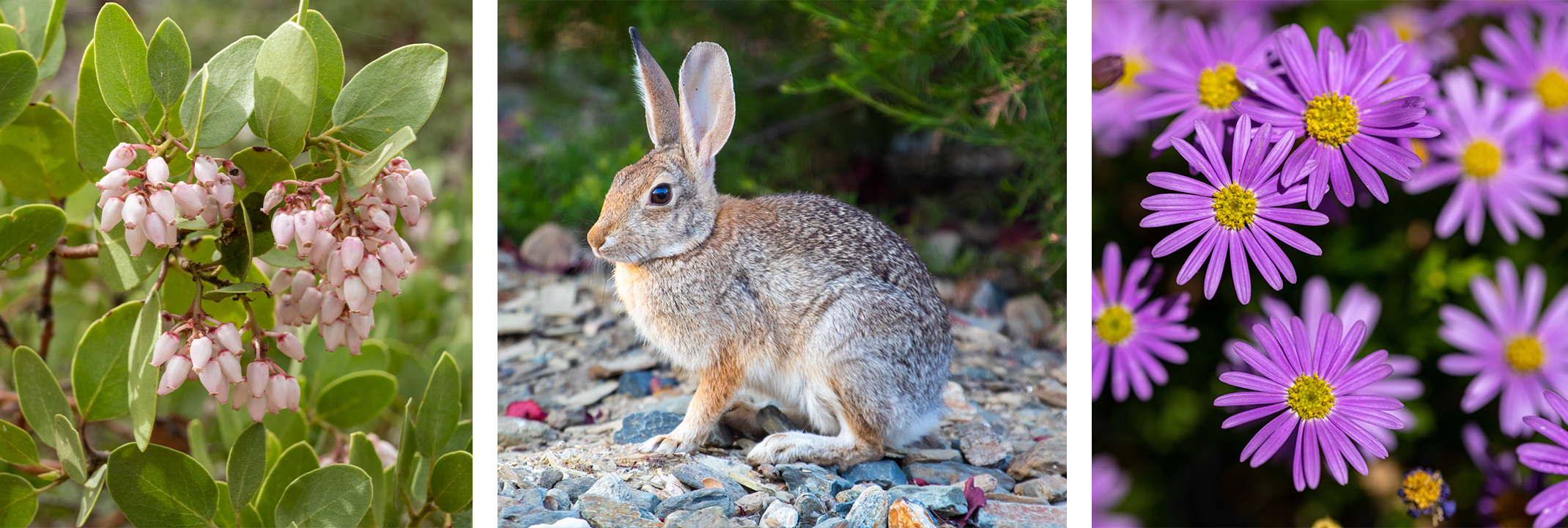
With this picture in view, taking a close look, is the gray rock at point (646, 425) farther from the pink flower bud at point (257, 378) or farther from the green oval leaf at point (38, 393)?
the green oval leaf at point (38, 393)

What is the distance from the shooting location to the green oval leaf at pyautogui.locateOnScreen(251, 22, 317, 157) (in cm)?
51

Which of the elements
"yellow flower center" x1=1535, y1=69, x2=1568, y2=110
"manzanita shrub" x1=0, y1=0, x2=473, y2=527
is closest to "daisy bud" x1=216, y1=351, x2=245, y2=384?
"manzanita shrub" x1=0, y1=0, x2=473, y2=527

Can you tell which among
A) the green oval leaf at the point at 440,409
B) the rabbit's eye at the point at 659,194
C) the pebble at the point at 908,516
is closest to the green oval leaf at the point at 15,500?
the green oval leaf at the point at 440,409

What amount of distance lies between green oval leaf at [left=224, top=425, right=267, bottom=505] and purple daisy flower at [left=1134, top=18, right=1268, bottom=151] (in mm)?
659

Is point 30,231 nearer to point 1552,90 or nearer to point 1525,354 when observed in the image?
point 1525,354

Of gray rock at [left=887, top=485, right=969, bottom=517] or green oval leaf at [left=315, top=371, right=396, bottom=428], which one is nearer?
gray rock at [left=887, top=485, right=969, bottom=517]

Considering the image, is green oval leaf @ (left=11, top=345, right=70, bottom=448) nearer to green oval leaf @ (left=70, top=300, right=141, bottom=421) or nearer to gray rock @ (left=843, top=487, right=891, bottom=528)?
green oval leaf @ (left=70, top=300, right=141, bottom=421)

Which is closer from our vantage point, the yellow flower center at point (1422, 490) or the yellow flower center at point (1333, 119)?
the yellow flower center at point (1333, 119)

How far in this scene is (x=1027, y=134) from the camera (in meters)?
0.84

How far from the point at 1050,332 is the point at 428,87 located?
1.82 feet

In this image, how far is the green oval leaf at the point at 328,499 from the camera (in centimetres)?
59

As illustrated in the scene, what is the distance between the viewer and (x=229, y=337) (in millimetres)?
518

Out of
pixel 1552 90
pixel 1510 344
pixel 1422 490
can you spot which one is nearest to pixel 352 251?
pixel 1422 490

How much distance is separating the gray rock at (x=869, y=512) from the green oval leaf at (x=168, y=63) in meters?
0.50
